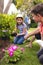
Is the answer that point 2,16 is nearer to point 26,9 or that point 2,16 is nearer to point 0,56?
point 0,56

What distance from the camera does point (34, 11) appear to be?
4555 mm

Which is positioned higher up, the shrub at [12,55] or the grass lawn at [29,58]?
→ the shrub at [12,55]

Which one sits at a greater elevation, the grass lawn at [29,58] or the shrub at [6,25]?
the shrub at [6,25]

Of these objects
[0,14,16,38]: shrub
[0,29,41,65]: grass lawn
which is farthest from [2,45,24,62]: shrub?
[0,14,16,38]: shrub

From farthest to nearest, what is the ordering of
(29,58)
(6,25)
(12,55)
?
(6,25) → (29,58) → (12,55)

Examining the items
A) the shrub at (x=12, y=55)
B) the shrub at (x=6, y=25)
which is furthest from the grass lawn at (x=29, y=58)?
the shrub at (x=6, y=25)

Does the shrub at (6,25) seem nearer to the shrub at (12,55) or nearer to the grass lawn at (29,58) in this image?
the grass lawn at (29,58)

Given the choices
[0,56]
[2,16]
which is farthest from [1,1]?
[0,56]

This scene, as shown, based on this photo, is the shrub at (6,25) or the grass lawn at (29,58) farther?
the shrub at (6,25)

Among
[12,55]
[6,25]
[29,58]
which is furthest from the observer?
[6,25]

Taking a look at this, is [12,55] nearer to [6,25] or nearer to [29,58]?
[29,58]

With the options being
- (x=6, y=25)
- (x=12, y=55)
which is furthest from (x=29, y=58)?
(x=6, y=25)

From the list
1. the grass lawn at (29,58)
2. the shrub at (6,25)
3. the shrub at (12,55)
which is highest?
the shrub at (6,25)

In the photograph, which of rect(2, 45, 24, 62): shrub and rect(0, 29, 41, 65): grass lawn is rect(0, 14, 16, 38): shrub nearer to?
rect(0, 29, 41, 65): grass lawn
